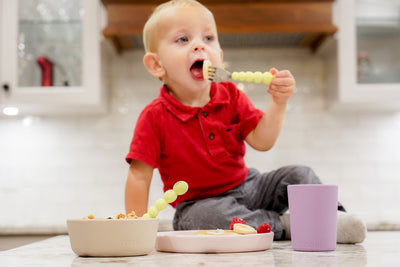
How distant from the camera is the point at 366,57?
264cm

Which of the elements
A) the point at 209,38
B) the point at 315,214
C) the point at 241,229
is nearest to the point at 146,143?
the point at 209,38

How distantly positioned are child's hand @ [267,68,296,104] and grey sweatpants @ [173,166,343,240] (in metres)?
0.22

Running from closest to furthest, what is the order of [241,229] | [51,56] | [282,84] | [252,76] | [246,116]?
[241,229] < [252,76] < [282,84] < [246,116] < [51,56]

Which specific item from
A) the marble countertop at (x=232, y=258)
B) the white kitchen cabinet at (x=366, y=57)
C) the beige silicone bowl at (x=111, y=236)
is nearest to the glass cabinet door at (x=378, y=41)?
the white kitchen cabinet at (x=366, y=57)

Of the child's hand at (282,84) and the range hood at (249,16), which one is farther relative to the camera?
the range hood at (249,16)

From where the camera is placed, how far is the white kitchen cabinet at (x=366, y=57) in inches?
100

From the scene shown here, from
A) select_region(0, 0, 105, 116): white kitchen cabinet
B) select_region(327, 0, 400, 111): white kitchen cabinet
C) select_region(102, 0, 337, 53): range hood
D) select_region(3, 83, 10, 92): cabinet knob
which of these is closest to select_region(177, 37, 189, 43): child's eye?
select_region(102, 0, 337, 53): range hood

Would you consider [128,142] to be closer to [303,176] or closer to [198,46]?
[198,46]

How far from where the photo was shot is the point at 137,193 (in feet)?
4.95

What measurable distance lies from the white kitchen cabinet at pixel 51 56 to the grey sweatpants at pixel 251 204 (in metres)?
1.16

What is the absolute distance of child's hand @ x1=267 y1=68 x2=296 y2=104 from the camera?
1414 mm

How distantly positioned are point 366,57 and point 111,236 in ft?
6.38

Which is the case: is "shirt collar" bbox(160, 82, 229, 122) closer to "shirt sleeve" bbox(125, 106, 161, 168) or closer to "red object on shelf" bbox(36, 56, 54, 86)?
"shirt sleeve" bbox(125, 106, 161, 168)

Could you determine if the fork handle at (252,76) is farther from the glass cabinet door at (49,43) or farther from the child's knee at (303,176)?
the glass cabinet door at (49,43)
